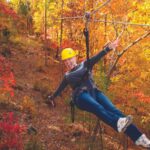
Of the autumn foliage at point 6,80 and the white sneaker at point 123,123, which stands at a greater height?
the white sneaker at point 123,123

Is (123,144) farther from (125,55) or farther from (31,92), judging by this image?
(31,92)

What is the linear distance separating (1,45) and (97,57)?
23.5 meters

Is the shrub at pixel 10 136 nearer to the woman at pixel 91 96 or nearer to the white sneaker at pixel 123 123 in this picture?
the woman at pixel 91 96

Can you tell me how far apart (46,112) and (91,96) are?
1213 centimetres

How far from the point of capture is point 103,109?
23.5ft

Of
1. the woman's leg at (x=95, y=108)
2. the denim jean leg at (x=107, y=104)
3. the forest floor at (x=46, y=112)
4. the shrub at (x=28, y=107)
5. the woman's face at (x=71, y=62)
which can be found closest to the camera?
the woman's leg at (x=95, y=108)

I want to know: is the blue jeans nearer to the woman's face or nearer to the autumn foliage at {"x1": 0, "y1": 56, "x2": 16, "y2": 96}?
the woman's face

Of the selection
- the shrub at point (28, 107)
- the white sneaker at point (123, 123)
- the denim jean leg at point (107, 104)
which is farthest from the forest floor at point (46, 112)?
the white sneaker at point (123, 123)

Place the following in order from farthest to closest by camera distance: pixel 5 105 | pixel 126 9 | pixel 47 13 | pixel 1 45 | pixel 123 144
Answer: pixel 47 13 → pixel 1 45 → pixel 126 9 → pixel 5 105 → pixel 123 144

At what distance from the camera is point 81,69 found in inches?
292

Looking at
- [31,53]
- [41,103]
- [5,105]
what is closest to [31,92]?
[41,103]

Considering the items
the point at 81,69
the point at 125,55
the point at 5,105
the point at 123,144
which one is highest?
the point at 81,69

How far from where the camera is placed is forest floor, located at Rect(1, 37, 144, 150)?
52.0 feet

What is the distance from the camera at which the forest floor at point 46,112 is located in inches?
624
